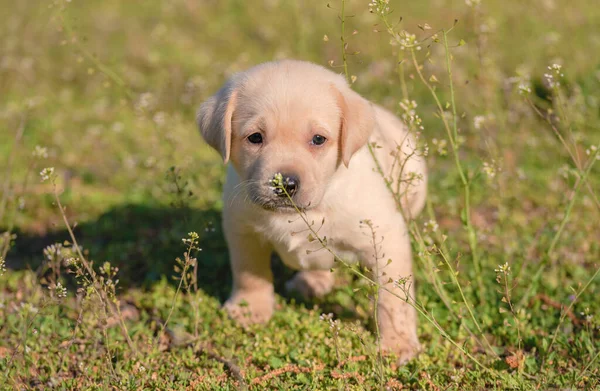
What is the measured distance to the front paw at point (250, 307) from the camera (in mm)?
4164

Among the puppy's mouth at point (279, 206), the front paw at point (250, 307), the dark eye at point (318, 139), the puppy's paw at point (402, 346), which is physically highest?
the dark eye at point (318, 139)

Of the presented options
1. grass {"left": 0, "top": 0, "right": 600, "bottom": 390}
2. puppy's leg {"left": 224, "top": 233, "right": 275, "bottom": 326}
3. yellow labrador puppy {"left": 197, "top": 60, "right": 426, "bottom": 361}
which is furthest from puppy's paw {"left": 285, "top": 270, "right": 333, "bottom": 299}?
yellow labrador puppy {"left": 197, "top": 60, "right": 426, "bottom": 361}

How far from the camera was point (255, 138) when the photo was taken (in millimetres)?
3510

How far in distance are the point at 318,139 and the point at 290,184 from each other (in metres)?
0.38

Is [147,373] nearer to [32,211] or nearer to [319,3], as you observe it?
[32,211]

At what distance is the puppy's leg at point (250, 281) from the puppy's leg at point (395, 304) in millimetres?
768

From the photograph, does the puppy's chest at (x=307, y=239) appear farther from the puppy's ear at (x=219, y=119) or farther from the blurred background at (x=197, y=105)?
the blurred background at (x=197, y=105)

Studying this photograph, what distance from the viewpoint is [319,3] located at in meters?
10.5

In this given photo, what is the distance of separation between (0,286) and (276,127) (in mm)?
2432

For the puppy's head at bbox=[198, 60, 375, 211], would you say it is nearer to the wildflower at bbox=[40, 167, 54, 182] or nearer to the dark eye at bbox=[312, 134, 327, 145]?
the dark eye at bbox=[312, 134, 327, 145]

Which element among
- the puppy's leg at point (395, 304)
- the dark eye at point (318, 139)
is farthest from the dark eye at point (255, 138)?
the puppy's leg at point (395, 304)

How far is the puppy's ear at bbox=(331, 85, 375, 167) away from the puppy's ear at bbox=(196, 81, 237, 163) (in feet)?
1.86

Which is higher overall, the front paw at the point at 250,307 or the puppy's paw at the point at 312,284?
the puppy's paw at the point at 312,284

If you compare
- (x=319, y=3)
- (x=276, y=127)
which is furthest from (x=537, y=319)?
(x=319, y=3)
